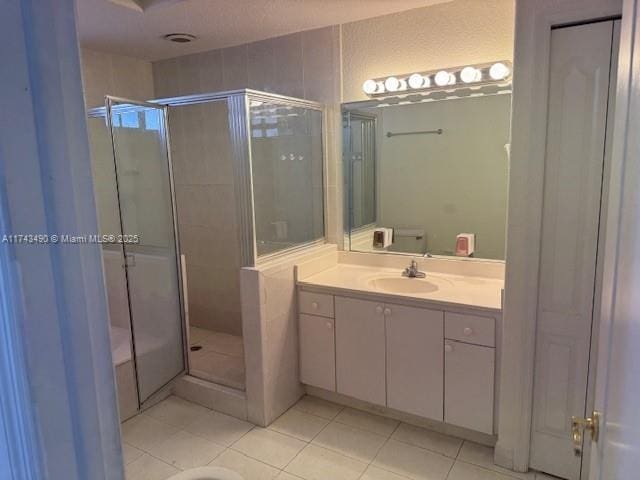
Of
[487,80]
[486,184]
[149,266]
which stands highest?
[487,80]

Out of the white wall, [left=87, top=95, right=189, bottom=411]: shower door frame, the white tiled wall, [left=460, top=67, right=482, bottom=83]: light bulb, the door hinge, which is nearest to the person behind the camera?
the door hinge

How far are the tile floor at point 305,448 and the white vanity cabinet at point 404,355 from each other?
0.16 m

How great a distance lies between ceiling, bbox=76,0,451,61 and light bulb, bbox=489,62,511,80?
0.46 meters

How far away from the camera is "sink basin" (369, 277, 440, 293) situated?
260 centimetres

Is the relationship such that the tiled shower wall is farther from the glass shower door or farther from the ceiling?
the glass shower door

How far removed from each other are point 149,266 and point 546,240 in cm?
223

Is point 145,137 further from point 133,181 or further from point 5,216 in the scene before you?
point 5,216

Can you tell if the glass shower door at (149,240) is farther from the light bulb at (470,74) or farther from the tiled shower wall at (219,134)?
the light bulb at (470,74)

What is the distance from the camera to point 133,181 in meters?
2.73

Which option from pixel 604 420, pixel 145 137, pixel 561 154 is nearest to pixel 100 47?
pixel 145 137

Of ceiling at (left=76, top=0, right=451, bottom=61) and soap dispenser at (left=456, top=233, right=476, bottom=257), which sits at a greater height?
ceiling at (left=76, top=0, right=451, bottom=61)

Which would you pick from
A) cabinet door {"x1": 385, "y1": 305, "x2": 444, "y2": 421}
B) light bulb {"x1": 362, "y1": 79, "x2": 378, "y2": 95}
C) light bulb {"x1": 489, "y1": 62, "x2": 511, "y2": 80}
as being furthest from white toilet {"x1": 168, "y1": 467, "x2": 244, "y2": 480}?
light bulb {"x1": 489, "y1": 62, "x2": 511, "y2": 80}

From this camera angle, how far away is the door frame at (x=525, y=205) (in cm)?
182

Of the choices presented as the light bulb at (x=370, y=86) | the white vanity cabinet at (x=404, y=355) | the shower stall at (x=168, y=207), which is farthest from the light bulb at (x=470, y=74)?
the white vanity cabinet at (x=404, y=355)
